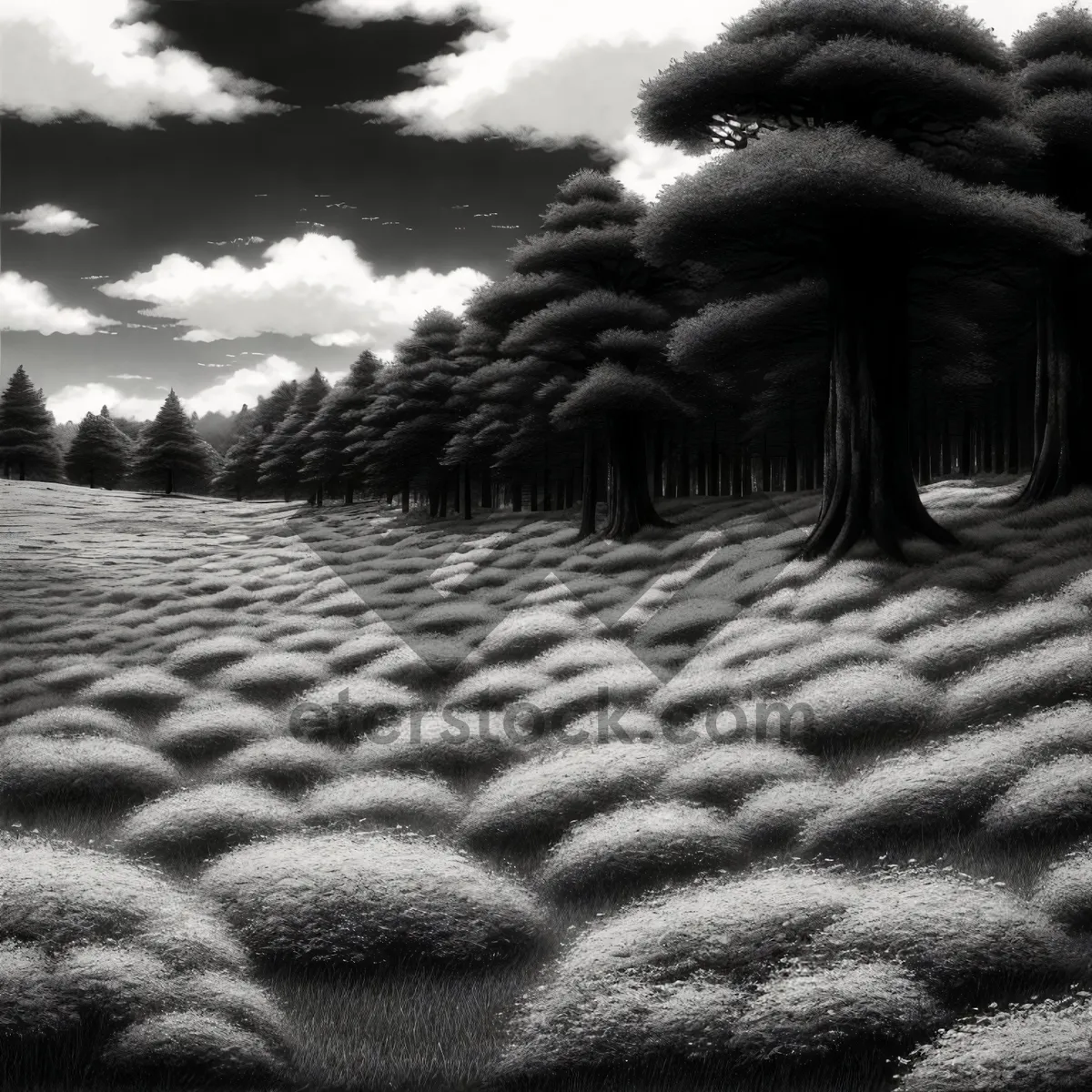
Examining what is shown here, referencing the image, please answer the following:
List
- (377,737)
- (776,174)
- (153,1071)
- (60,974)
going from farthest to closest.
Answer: (776,174) → (377,737) → (60,974) → (153,1071)

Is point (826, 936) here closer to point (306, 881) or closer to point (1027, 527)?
point (306, 881)

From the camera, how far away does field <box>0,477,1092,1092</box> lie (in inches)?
146

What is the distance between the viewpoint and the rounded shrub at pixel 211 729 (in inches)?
324

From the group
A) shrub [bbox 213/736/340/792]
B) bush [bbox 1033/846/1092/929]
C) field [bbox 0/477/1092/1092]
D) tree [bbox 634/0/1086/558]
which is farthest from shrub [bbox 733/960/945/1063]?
tree [bbox 634/0/1086/558]

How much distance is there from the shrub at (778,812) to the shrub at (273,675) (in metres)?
5.51

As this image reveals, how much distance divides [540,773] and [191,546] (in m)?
18.4

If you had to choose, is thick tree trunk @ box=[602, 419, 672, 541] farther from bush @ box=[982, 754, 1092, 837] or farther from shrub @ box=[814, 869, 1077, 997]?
shrub @ box=[814, 869, 1077, 997]

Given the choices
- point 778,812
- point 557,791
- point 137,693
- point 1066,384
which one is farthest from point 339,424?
point 778,812

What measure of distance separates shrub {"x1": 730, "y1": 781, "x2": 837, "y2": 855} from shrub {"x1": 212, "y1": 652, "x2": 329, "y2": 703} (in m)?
5.51

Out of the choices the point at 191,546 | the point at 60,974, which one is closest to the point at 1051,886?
the point at 60,974

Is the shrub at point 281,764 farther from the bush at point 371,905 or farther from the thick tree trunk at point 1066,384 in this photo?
the thick tree trunk at point 1066,384

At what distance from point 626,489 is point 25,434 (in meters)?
42.4

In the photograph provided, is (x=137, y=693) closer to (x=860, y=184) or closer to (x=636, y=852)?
(x=636, y=852)

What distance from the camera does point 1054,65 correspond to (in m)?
13.9
